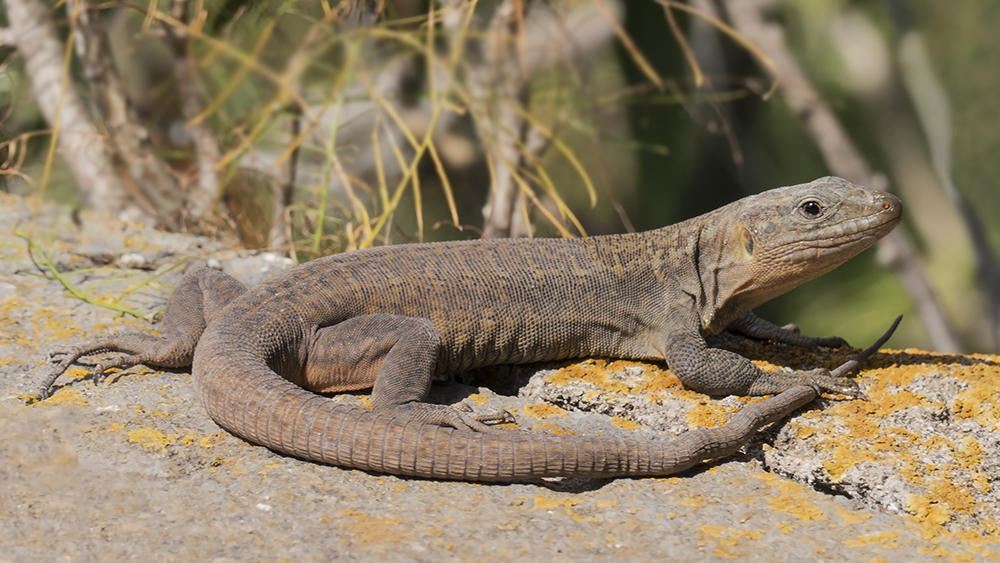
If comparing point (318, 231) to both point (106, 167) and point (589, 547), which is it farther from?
A: point (589, 547)

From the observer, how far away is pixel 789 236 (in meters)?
3.45

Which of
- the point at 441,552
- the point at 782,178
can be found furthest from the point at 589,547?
the point at 782,178

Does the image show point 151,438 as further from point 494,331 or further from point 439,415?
point 494,331

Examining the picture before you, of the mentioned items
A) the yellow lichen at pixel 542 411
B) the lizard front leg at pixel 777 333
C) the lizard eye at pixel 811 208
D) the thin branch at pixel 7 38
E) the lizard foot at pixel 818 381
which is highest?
the thin branch at pixel 7 38

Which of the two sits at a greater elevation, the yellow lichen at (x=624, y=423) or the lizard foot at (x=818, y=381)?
the lizard foot at (x=818, y=381)

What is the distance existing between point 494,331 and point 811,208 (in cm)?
138

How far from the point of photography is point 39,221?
5.18 m

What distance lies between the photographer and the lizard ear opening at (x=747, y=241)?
3.57m

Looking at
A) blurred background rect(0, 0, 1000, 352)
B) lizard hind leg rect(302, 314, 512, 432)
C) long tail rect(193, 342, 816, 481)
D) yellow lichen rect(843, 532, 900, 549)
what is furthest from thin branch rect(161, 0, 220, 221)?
yellow lichen rect(843, 532, 900, 549)

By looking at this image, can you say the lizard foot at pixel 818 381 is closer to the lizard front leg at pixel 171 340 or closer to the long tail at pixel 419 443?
the long tail at pixel 419 443

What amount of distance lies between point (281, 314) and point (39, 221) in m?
2.77

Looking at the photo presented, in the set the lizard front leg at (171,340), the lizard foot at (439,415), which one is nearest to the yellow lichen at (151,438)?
the lizard front leg at (171,340)

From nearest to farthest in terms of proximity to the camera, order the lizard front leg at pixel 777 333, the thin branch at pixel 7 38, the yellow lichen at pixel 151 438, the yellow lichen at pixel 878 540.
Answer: the yellow lichen at pixel 878 540 < the yellow lichen at pixel 151 438 < the lizard front leg at pixel 777 333 < the thin branch at pixel 7 38

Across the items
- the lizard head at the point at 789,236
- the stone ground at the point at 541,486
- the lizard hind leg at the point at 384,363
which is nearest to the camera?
the stone ground at the point at 541,486
